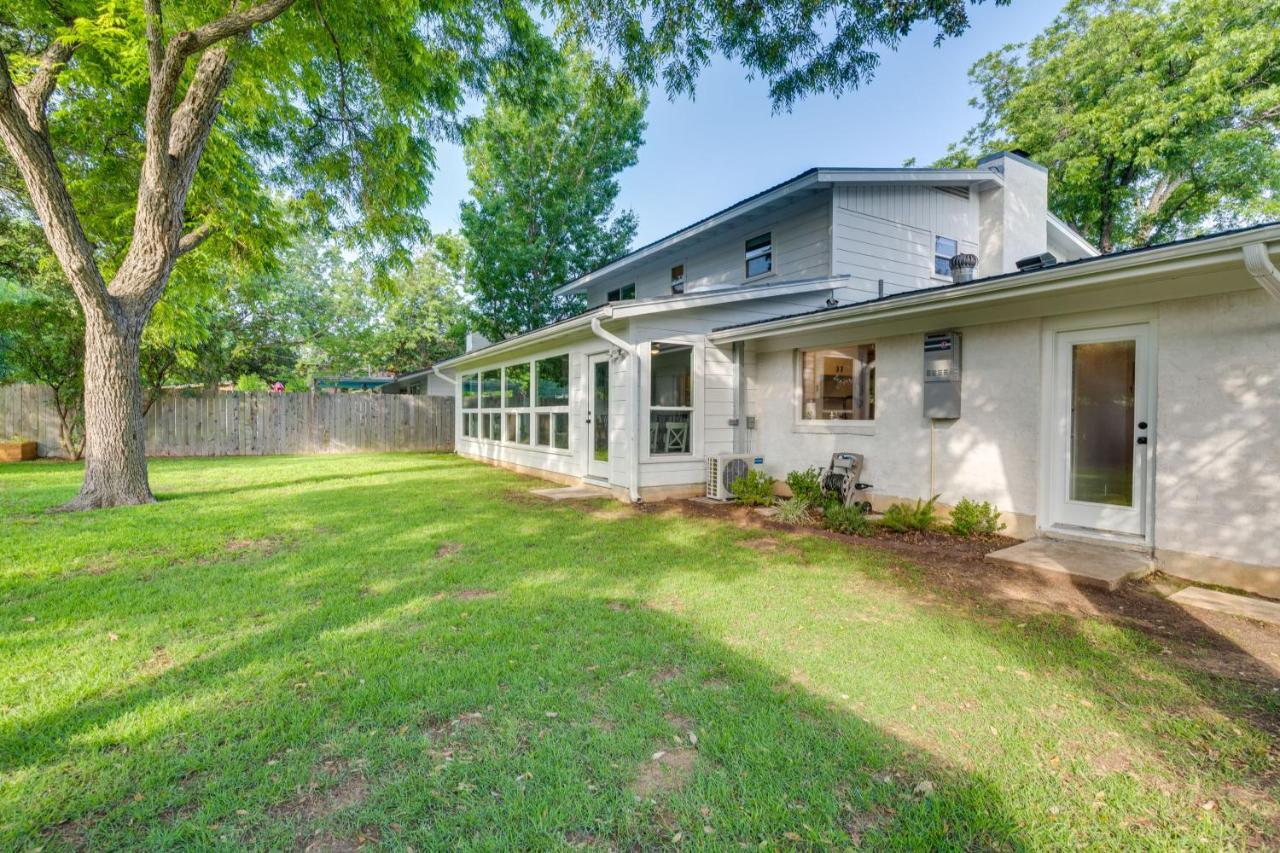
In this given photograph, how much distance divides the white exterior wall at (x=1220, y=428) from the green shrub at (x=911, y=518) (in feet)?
5.93

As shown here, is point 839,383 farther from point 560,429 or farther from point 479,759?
point 479,759

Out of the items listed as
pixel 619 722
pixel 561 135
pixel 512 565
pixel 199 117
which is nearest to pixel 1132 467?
pixel 619 722

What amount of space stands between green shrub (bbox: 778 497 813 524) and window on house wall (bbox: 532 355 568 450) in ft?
13.9

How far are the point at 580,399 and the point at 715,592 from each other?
5.51 meters

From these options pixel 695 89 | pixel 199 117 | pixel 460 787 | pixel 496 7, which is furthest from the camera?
pixel 199 117

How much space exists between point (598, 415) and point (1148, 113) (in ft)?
55.3

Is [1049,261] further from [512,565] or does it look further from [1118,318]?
[512,565]

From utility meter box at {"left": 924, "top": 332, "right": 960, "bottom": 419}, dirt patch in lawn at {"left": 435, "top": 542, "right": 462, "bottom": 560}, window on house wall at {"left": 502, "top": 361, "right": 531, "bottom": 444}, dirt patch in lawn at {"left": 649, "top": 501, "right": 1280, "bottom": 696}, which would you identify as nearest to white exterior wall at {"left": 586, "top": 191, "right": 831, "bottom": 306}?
utility meter box at {"left": 924, "top": 332, "right": 960, "bottom": 419}

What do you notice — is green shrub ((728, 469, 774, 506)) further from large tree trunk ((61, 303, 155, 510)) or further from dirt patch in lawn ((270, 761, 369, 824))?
large tree trunk ((61, 303, 155, 510))

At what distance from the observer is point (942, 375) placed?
19.3ft

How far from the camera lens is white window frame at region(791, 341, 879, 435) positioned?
6852 mm

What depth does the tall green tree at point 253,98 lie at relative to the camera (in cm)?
490

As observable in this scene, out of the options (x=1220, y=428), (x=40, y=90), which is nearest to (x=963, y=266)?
(x=1220, y=428)

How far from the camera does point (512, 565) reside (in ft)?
14.8
